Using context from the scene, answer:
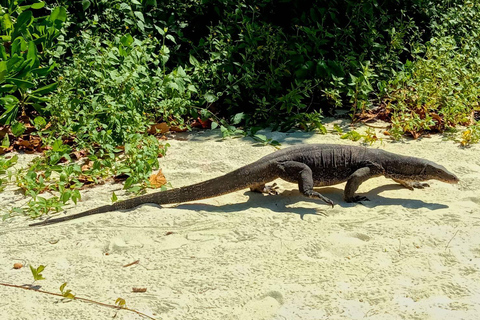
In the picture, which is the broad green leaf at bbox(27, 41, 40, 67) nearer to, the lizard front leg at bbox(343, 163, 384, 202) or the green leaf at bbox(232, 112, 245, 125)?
the green leaf at bbox(232, 112, 245, 125)

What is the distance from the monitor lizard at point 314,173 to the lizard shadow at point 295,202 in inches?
3.2

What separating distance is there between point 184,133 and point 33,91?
173 centimetres

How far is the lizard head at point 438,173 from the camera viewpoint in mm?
4617

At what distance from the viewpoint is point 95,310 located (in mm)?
3141

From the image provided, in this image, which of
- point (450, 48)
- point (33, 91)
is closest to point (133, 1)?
point (33, 91)

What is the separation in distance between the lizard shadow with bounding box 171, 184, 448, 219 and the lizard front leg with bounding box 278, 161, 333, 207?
0.13 metres

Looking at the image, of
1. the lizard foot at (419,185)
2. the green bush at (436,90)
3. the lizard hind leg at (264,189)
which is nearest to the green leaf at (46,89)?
the lizard hind leg at (264,189)

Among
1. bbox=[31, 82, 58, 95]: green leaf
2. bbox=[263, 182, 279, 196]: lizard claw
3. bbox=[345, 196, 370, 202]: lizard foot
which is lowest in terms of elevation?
bbox=[263, 182, 279, 196]: lizard claw

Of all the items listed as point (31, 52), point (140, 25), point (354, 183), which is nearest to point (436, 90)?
point (354, 183)

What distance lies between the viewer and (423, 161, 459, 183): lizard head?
4.62m

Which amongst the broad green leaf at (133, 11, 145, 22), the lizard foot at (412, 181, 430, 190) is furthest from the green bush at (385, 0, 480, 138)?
the broad green leaf at (133, 11, 145, 22)

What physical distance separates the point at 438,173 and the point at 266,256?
1832 mm

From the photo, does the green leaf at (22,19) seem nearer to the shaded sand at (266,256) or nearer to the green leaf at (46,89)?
the green leaf at (46,89)

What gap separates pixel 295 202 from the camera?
466 cm
